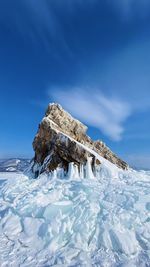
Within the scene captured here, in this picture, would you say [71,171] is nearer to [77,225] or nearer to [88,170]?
[88,170]

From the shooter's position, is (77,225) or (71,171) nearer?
(77,225)

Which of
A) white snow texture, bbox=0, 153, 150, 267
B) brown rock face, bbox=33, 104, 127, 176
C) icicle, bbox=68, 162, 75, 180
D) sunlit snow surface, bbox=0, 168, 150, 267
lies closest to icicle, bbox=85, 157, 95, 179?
brown rock face, bbox=33, 104, 127, 176

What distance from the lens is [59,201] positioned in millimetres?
11719

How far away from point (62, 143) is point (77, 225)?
8367mm

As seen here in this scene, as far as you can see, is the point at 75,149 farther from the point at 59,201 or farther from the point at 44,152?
the point at 59,201

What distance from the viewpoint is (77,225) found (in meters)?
10.0

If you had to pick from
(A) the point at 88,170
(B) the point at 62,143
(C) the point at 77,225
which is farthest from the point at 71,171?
(C) the point at 77,225

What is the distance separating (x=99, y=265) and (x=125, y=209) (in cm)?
324

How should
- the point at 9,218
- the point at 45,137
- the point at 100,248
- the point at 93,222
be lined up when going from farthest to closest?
1. the point at 45,137
2. the point at 9,218
3. the point at 93,222
4. the point at 100,248

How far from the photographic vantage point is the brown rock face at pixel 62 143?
16984 millimetres

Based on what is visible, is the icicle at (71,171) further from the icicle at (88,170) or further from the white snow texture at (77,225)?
the white snow texture at (77,225)

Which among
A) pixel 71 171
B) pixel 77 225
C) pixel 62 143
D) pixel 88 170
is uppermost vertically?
pixel 62 143

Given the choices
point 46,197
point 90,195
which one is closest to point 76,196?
point 90,195

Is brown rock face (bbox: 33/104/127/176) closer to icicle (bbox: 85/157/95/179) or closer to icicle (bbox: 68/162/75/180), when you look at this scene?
icicle (bbox: 85/157/95/179)
